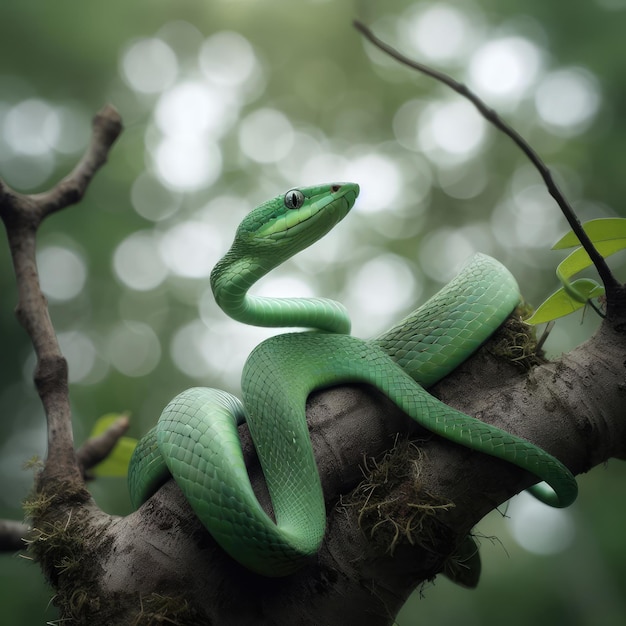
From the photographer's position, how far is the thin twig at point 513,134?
160 centimetres

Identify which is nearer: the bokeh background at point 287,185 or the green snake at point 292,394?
the green snake at point 292,394

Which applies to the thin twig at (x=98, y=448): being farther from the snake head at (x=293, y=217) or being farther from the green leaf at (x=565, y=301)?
the green leaf at (x=565, y=301)

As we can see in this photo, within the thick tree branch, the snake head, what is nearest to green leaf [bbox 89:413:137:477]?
the snake head

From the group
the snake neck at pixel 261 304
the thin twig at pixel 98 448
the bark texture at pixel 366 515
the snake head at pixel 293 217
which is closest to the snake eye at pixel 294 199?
the snake head at pixel 293 217

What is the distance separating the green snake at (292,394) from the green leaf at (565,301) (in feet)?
0.83

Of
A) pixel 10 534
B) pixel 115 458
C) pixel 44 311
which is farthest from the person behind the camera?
pixel 115 458

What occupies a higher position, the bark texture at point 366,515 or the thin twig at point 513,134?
the thin twig at point 513,134

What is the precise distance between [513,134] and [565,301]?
80cm

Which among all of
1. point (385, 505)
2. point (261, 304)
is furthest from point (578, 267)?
point (261, 304)

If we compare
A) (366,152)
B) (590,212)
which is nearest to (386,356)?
(590,212)

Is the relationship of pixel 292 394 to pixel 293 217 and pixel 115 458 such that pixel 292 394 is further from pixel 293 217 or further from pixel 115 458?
pixel 115 458

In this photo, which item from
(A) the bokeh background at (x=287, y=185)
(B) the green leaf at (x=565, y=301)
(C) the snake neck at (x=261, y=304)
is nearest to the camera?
(B) the green leaf at (x=565, y=301)

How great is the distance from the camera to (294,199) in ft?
10.0

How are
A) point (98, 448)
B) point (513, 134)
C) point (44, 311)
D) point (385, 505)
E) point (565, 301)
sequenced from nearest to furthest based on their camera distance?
point (513, 134) → point (385, 505) → point (565, 301) → point (44, 311) → point (98, 448)
